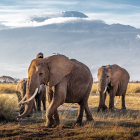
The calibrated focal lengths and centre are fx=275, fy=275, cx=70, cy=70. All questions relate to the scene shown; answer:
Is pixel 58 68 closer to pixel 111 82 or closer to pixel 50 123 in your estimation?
pixel 50 123

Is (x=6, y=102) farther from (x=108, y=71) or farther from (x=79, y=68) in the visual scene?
(x=108, y=71)

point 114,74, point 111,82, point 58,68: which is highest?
point 58,68

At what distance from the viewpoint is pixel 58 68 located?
841 cm

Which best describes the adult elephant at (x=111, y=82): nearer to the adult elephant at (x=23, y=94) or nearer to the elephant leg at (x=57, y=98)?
the adult elephant at (x=23, y=94)

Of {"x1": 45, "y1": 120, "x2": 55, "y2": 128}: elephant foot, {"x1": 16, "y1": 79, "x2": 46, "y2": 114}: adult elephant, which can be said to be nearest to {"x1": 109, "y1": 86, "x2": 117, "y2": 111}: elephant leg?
{"x1": 16, "y1": 79, "x2": 46, "y2": 114}: adult elephant

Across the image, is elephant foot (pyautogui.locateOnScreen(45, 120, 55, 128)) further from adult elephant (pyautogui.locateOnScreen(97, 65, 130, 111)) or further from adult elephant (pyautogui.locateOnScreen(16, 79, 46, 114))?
adult elephant (pyautogui.locateOnScreen(97, 65, 130, 111))

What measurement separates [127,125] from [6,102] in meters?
5.00

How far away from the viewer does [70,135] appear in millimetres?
8016

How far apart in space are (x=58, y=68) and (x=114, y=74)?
6.93m

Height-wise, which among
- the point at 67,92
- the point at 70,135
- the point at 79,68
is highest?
the point at 79,68

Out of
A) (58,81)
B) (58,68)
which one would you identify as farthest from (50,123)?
(58,68)

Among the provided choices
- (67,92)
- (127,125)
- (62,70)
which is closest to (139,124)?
(127,125)

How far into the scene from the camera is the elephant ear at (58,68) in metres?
8.23

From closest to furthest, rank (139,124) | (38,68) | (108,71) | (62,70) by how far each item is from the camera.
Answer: (38,68) < (62,70) < (139,124) < (108,71)
